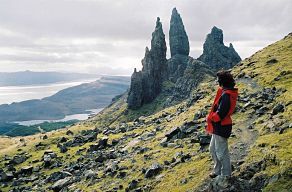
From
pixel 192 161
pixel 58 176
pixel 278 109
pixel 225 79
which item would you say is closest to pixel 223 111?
pixel 225 79

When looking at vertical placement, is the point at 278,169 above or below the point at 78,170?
above

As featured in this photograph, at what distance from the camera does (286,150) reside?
25.9m

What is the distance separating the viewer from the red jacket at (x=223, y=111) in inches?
877

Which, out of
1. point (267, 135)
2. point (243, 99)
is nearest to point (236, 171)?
point (267, 135)

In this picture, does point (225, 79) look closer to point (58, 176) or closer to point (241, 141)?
point (241, 141)

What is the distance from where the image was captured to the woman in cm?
2231

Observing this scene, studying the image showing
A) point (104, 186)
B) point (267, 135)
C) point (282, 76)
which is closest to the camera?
point (267, 135)

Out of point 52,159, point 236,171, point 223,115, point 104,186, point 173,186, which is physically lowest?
point 52,159

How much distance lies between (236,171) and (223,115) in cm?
576

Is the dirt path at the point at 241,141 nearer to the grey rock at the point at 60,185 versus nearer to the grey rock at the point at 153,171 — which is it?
the grey rock at the point at 153,171

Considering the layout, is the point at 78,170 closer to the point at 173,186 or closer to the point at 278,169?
the point at 173,186

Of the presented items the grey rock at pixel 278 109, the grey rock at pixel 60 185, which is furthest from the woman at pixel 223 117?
the grey rock at pixel 60 185

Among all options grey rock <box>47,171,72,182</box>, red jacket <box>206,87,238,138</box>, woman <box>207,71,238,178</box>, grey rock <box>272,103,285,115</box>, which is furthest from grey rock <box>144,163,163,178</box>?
grey rock <box>47,171,72,182</box>

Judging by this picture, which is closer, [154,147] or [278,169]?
[278,169]
